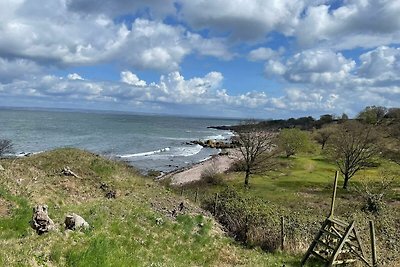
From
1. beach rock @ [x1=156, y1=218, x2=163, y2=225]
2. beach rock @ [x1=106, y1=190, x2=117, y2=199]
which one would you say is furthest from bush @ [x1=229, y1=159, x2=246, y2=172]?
beach rock @ [x1=156, y1=218, x2=163, y2=225]

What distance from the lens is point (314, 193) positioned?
64812 millimetres

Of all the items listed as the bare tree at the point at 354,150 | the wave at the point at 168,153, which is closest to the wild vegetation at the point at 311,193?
the bare tree at the point at 354,150

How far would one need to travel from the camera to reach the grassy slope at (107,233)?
483 inches

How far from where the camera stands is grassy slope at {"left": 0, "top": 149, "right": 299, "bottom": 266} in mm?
12266

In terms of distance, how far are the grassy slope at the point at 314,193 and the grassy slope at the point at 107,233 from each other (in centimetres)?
546

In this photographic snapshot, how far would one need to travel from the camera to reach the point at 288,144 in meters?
107

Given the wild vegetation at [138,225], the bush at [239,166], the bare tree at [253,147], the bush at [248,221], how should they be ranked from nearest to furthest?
the wild vegetation at [138,225]
the bush at [248,221]
the bare tree at [253,147]
the bush at [239,166]

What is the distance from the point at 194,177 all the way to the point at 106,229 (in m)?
59.2

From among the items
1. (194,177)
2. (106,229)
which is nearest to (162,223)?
(106,229)

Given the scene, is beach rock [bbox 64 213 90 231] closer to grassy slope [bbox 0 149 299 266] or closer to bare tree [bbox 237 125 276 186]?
grassy slope [bbox 0 149 299 266]

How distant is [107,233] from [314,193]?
53086mm

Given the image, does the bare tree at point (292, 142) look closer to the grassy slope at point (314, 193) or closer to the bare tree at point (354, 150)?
the grassy slope at point (314, 193)

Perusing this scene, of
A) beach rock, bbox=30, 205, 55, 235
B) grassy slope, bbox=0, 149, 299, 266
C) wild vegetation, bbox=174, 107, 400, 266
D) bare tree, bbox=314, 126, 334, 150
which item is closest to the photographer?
grassy slope, bbox=0, 149, 299, 266

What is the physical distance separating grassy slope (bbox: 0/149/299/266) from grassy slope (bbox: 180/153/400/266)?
5463 millimetres
